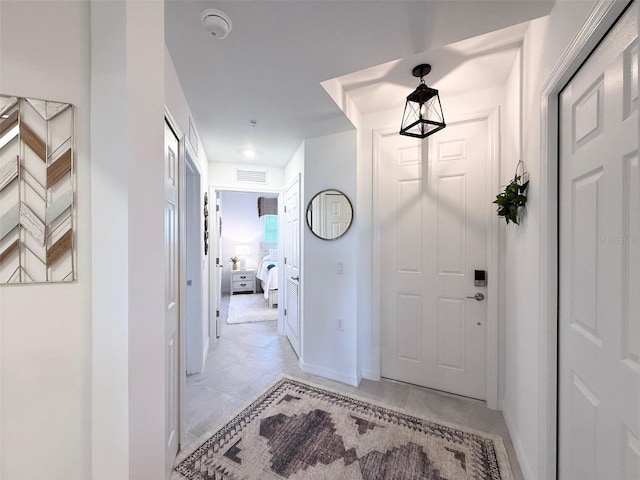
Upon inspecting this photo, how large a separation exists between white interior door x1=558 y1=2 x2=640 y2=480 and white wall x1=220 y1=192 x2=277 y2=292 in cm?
585

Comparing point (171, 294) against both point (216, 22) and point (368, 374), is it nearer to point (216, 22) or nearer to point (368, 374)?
point (216, 22)

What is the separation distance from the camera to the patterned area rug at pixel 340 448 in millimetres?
1428

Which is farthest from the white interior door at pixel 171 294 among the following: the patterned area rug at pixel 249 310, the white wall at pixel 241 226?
the white wall at pixel 241 226

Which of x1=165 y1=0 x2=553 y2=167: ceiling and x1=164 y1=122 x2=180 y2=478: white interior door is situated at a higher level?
x1=165 y1=0 x2=553 y2=167: ceiling

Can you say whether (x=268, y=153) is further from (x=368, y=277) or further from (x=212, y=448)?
(x=212, y=448)

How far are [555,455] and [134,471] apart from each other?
66.9 inches

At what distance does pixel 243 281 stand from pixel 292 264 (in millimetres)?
3179

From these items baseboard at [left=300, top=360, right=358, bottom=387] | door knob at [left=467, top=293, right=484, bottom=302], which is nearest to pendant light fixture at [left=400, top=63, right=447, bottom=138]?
door knob at [left=467, top=293, right=484, bottom=302]

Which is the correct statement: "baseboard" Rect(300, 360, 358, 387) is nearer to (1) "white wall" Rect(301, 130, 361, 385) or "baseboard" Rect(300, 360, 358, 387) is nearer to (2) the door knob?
(1) "white wall" Rect(301, 130, 361, 385)

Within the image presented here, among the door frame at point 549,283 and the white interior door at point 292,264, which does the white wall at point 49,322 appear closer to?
the door frame at point 549,283

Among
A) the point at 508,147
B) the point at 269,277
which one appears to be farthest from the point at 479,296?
the point at 269,277

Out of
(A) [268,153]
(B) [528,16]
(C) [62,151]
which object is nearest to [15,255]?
(C) [62,151]

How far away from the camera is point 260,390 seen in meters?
2.21

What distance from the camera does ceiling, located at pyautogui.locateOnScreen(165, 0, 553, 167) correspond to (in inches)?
44.5
